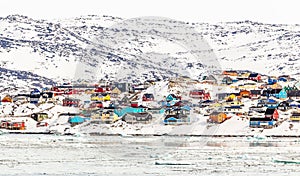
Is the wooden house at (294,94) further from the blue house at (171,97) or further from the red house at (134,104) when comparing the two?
the red house at (134,104)

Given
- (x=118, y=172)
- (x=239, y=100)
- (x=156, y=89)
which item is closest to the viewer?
(x=118, y=172)

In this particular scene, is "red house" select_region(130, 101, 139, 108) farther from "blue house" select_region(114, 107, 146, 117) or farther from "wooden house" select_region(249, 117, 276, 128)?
"wooden house" select_region(249, 117, 276, 128)

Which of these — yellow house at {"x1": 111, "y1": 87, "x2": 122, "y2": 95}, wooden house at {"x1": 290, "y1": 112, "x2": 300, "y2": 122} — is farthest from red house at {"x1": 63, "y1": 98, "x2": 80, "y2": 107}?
wooden house at {"x1": 290, "y1": 112, "x2": 300, "y2": 122}

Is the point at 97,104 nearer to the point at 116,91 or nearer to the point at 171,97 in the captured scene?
the point at 171,97

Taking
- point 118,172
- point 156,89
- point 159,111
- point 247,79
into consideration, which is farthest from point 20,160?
point 247,79

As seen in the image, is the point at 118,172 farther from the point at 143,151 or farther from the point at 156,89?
the point at 156,89

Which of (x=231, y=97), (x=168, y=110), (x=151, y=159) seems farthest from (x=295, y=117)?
(x=151, y=159)
